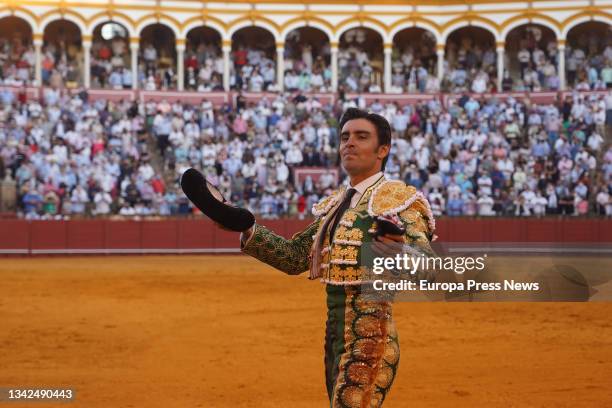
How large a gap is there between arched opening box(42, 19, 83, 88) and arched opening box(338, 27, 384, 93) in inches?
288

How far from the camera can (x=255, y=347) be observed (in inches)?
272

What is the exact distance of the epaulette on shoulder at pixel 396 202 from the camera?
8.14ft

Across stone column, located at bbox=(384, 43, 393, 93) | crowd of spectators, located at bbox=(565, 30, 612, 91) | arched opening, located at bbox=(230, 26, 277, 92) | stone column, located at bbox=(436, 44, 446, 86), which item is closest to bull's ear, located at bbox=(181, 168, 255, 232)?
arched opening, located at bbox=(230, 26, 277, 92)

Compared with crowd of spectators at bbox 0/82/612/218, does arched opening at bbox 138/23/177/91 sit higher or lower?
higher

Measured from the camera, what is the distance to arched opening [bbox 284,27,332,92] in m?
22.0

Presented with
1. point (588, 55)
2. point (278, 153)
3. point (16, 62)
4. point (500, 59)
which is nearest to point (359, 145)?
point (278, 153)

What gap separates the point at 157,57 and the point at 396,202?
72.9 ft

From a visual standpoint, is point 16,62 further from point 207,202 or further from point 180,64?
point 207,202

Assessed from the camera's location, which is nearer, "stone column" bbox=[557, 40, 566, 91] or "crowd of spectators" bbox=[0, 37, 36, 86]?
"crowd of spectators" bbox=[0, 37, 36, 86]

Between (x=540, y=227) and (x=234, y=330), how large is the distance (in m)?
10.7

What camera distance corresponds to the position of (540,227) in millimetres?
16844

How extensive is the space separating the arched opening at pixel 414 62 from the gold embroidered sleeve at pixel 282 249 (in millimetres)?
19620

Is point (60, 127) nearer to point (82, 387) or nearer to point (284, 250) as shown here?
point (82, 387)

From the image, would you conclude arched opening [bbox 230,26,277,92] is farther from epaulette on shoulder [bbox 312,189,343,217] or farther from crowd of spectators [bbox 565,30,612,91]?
epaulette on shoulder [bbox 312,189,343,217]
